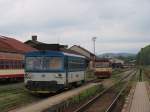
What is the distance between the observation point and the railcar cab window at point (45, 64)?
84.7ft

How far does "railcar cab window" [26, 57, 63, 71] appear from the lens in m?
25.8

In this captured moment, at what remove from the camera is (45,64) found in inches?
1021

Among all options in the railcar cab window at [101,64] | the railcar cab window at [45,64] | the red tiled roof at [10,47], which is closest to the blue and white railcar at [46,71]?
the railcar cab window at [45,64]

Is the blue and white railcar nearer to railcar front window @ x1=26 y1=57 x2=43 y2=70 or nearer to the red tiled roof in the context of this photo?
railcar front window @ x1=26 y1=57 x2=43 y2=70

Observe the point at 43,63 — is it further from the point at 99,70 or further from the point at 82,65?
the point at 99,70

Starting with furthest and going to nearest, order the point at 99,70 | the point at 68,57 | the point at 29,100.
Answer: the point at 99,70, the point at 68,57, the point at 29,100

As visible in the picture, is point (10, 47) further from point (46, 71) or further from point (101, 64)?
point (46, 71)

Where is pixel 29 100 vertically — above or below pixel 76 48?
below

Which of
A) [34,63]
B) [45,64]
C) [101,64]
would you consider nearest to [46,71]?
[45,64]

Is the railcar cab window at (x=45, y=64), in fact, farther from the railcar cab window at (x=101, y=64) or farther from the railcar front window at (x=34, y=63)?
the railcar cab window at (x=101, y=64)

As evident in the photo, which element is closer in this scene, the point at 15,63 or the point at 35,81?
the point at 35,81

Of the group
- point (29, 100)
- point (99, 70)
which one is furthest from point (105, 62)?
point (29, 100)

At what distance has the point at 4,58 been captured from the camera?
37.7 m

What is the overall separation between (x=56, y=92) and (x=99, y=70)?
30694 mm
